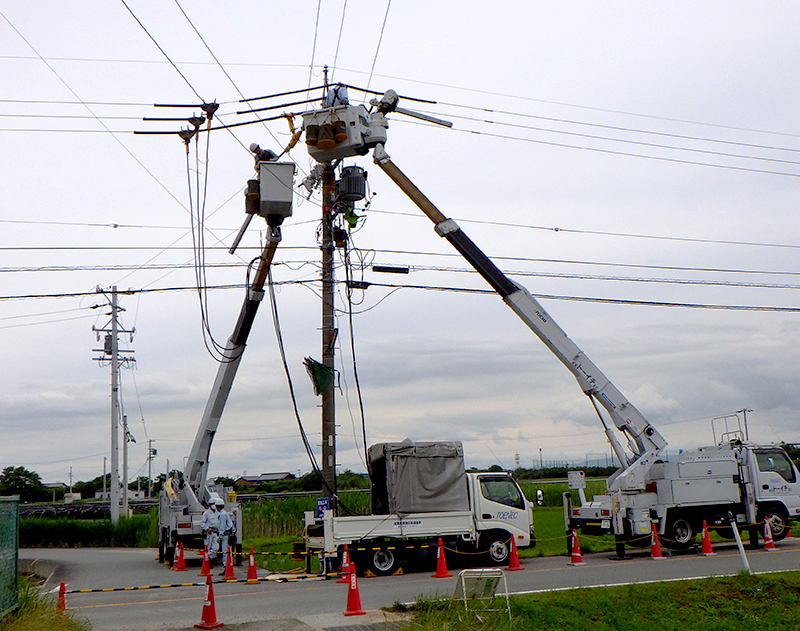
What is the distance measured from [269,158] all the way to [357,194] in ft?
7.72

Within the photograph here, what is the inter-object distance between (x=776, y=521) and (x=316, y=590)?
12481 mm

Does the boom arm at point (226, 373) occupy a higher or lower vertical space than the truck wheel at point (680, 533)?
higher

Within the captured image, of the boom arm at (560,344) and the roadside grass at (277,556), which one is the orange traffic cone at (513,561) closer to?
the boom arm at (560,344)

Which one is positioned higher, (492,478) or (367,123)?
(367,123)

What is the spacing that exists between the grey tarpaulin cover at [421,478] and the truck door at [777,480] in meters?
7.83

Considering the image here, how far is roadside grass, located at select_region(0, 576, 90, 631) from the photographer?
8914 mm

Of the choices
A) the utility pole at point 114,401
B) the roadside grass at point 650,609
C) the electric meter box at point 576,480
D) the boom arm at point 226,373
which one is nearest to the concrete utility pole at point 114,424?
the utility pole at point 114,401

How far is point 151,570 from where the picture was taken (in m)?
22.2

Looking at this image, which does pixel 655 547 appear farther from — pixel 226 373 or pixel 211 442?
pixel 211 442

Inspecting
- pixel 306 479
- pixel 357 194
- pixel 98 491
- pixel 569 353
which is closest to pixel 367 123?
pixel 357 194

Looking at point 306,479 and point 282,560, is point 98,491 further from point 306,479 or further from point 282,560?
point 282,560

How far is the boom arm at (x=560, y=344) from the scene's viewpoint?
18812mm

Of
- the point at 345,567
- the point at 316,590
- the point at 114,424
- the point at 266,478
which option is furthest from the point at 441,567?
the point at 266,478

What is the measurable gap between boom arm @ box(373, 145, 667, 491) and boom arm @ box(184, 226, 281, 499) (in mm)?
3807
